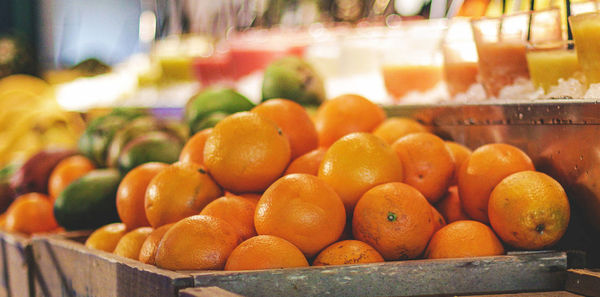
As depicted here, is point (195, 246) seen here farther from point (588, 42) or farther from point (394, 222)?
point (588, 42)

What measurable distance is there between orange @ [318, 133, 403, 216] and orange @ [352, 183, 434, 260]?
6cm

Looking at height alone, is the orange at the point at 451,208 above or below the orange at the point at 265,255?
below

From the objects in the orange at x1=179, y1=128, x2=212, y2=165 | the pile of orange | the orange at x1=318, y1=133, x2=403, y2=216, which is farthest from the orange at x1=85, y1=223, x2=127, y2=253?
the orange at x1=318, y1=133, x2=403, y2=216

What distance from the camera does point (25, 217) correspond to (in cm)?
214

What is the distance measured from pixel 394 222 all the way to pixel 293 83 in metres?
1.26

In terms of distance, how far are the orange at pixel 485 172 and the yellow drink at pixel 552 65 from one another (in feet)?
0.93

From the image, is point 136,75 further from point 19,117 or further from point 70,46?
point 70,46

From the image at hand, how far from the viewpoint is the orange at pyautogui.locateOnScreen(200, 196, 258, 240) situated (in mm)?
1341

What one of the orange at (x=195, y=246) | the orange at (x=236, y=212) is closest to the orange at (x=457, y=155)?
the orange at (x=236, y=212)

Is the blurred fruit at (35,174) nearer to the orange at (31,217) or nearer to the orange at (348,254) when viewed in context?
the orange at (31,217)

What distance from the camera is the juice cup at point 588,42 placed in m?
1.39

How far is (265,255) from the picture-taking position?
1.18m

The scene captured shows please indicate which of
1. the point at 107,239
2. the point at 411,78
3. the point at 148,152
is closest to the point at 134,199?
the point at 107,239

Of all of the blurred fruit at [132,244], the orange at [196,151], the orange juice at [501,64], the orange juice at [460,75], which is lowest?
the blurred fruit at [132,244]
